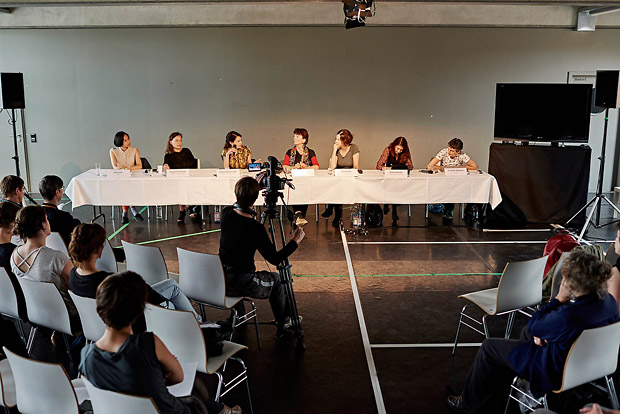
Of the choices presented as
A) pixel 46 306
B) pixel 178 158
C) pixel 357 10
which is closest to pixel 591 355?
pixel 46 306

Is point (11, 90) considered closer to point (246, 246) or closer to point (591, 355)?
point (246, 246)

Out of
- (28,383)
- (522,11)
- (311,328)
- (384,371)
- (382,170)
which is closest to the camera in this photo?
(28,383)

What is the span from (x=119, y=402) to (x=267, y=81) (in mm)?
8278

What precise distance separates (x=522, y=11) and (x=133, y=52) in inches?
254

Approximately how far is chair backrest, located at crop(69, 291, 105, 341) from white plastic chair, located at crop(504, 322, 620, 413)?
2.36 meters

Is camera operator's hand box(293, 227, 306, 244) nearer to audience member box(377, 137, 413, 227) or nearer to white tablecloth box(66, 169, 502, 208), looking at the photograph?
white tablecloth box(66, 169, 502, 208)

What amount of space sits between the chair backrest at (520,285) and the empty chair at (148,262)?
2280 millimetres

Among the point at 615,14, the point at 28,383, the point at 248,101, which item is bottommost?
the point at 28,383

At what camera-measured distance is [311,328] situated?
15.2 feet

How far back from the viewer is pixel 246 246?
4.08 metres

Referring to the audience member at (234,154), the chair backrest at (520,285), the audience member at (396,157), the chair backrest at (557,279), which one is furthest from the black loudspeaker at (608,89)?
the audience member at (234,154)

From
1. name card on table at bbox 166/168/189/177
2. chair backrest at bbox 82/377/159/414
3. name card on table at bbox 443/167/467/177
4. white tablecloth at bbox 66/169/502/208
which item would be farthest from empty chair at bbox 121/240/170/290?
name card on table at bbox 443/167/467/177

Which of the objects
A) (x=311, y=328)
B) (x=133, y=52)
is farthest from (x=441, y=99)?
(x=311, y=328)

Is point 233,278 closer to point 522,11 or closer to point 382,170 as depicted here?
point 382,170
